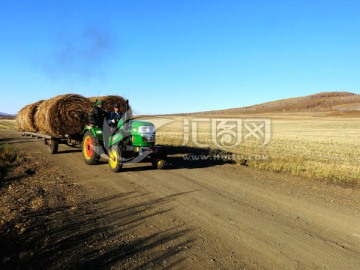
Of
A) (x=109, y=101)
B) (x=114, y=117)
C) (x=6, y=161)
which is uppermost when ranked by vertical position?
(x=109, y=101)

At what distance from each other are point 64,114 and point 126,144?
Result: 12.9 ft

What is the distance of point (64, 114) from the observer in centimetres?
1192

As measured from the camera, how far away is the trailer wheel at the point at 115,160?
8.92 metres

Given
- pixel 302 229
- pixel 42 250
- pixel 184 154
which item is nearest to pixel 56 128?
pixel 184 154

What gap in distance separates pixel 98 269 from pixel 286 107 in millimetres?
143023

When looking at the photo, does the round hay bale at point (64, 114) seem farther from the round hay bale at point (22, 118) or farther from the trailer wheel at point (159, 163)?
the trailer wheel at point (159, 163)

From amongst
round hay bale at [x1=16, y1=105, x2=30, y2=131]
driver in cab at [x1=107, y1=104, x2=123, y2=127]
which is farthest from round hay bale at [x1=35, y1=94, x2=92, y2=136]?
round hay bale at [x1=16, y1=105, x2=30, y2=131]

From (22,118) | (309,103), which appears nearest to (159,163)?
(22,118)

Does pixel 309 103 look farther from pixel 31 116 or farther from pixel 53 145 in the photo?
pixel 53 145

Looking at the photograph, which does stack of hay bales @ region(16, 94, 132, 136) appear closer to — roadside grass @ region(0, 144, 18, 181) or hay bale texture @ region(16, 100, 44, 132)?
hay bale texture @ region(16, 100, 44, 132)

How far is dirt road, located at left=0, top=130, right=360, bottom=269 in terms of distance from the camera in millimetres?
3887

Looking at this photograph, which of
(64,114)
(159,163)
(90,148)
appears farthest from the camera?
(64,114)

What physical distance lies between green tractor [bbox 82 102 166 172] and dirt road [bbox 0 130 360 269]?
2.61 feet

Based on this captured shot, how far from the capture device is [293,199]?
6602 mm
